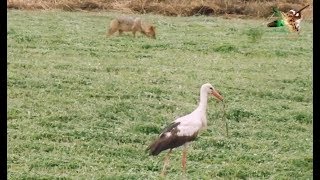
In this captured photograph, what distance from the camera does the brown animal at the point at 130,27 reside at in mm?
10438

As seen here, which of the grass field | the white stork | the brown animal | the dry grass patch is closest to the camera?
the white stork

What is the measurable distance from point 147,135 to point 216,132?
1.98 ft

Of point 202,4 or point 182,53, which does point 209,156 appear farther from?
point 202,4

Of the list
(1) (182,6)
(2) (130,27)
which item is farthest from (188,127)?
(1) (182,6)

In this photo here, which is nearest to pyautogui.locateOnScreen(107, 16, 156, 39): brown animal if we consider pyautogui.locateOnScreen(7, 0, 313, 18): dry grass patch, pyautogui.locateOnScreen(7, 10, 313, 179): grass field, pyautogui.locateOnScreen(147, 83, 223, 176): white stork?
pyautogui.locateOnScreen(7, 10, 313, 179): grass field

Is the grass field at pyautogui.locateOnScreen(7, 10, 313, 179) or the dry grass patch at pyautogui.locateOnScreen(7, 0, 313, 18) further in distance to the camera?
the dry grass patch at pyautogui.locateOnScreen(7, 0, 313, 18)

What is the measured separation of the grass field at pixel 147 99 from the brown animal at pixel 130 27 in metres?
0.13

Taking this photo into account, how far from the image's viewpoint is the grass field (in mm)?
5531

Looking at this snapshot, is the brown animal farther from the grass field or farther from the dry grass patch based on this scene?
the dry grass patch

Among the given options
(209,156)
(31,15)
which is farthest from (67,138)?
(31,15)

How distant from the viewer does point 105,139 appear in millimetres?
6027

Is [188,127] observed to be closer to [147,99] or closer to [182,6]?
[147,99]

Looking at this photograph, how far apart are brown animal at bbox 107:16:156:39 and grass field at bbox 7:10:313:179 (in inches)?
5.0

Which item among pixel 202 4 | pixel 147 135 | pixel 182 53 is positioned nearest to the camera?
pixel 147 135
